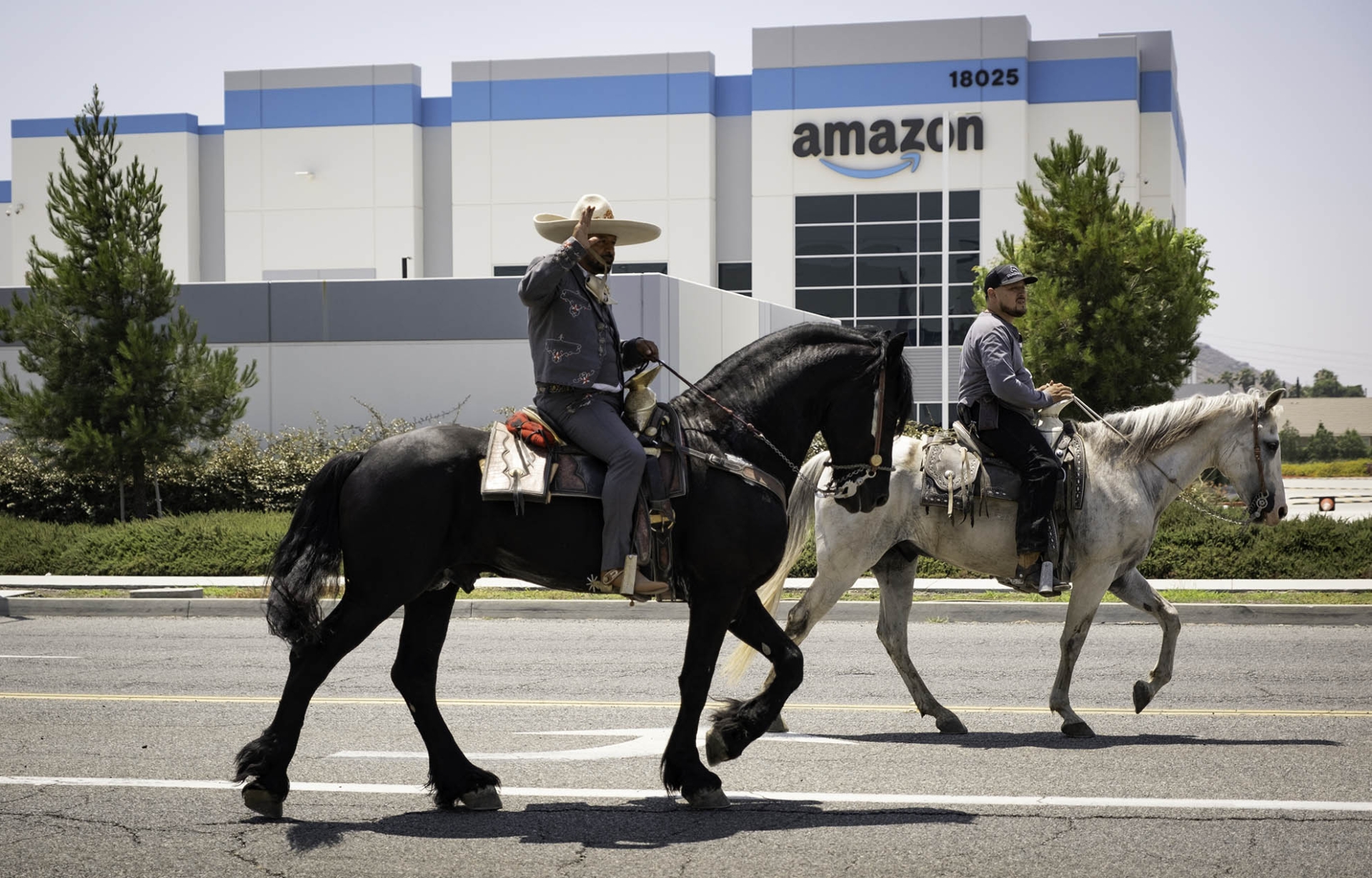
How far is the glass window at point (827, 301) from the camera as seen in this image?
168 ft

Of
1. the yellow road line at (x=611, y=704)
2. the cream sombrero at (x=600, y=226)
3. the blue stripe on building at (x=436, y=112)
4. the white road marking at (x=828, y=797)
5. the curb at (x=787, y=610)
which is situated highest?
the blue stripe on building at (x=436, y=112)

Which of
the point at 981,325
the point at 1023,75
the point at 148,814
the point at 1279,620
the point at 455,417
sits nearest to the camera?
the point at 148,814

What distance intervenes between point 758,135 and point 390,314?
89.4ft

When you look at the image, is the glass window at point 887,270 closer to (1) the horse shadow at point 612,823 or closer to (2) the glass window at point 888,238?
(2) the glass window at point 888,238

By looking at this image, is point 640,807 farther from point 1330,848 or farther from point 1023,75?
point 1023,75

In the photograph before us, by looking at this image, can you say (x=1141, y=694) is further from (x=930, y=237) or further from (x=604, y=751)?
(x=930, y=237)

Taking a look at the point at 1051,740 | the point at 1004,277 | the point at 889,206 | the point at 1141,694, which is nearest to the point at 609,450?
the point at 1051,740

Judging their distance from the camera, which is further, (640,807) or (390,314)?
(390,314)

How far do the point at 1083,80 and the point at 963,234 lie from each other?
7294 millimetres

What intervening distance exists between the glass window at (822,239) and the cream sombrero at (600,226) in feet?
148

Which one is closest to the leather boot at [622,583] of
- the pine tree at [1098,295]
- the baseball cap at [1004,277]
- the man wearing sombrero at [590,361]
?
the man wearing sombrero at [590,361]

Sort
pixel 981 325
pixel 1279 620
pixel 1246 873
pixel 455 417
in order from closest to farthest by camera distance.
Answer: pixel 1246 873 → pixel 981 325 → pixel 1279 620 → pixel 455 417

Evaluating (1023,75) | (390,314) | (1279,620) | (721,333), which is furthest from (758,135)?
(1279,620)

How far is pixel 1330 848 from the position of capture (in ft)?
18.1
